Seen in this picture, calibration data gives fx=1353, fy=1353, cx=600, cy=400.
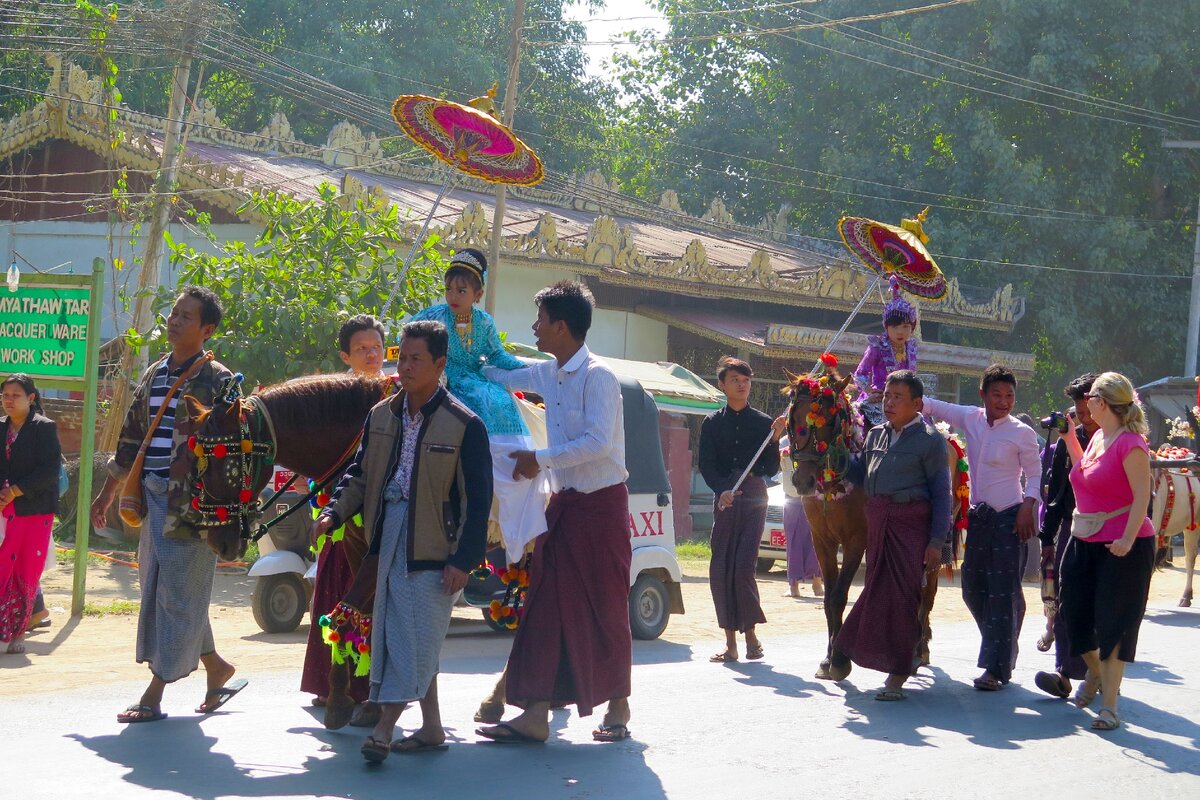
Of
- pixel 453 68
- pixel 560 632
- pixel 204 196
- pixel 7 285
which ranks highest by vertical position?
pixel 453 68

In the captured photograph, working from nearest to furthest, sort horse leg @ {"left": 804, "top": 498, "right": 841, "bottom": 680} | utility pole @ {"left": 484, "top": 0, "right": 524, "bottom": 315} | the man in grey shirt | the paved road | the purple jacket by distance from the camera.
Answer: the paved road
the man in grey shirt
horse leg @ {"left": 804, "top": 498, "right": 841, "bottom": 680}
the purple jacket
utility pole @ {"left": 484, "top": 0, "right": 524, "bottom": 315}

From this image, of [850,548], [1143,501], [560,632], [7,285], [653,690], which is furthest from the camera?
[7,285]

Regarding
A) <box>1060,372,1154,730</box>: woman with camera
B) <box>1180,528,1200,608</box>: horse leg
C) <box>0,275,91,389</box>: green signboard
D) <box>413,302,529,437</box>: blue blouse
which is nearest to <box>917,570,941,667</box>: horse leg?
<box>1060,372,1154,730</box>: woman with camera

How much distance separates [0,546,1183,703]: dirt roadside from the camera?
7.79 meters

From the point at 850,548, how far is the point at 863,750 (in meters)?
2.32

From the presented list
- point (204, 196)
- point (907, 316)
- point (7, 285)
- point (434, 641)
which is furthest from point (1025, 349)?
point (434, 641)

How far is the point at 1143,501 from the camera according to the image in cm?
739

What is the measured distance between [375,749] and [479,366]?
7.73ft

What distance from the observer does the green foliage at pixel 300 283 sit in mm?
12492

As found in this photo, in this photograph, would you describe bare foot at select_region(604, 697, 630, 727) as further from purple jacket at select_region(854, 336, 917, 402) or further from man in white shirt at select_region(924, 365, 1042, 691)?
purple jacket at select_region(854, 336, 917, 402)

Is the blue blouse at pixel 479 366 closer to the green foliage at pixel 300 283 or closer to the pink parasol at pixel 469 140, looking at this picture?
the pink parasol at pixel 469 140

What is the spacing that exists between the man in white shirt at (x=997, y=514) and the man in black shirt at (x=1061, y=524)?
0.20 m

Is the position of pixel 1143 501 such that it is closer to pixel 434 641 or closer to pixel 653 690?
pixel 653 690

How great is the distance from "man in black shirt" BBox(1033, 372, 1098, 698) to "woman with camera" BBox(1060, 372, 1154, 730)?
0.88 feet
